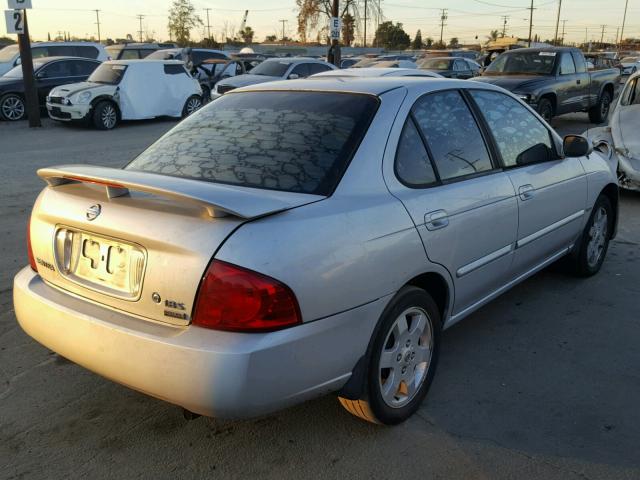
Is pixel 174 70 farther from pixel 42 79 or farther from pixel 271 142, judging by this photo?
pixel 271 142

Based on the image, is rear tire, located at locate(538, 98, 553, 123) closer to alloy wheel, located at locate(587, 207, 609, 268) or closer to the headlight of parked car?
alloy wheel, located at locate(587, 207, 609, 268)

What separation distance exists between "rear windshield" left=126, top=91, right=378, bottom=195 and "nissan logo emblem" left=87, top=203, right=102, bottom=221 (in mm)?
466

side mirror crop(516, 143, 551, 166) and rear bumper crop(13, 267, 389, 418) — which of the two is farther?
side mirror crop(516, 143, 551, 166)

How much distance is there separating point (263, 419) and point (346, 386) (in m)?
0.61

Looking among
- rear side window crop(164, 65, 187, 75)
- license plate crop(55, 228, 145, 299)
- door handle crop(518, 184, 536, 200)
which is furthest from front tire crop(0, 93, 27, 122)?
door handle crop(518, 184, 536, 200)

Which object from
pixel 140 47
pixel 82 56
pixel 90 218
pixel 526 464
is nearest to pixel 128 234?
pixel 90 218

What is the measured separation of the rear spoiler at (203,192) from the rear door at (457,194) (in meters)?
0.61

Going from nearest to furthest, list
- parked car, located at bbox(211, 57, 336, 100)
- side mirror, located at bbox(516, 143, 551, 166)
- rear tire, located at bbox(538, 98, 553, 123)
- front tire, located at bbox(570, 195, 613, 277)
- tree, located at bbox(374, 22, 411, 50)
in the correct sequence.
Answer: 1. side mirror, located at bbox(516, 143, 551, 166)
2. front tire, located at bbox(570, 195, 613, 277)
3. rear tire, located at bbox(538, 98, 553, 123)
4. parked car, located at bbox(211, 57, 336, 100)
5. tree, located at bbox(374, 22, 411, 50)

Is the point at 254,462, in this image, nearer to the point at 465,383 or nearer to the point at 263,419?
the point at 263,419

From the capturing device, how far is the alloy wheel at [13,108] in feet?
50.2

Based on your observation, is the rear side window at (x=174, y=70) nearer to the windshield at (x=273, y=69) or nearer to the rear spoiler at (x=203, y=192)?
the windshield at (x=273, y=69)

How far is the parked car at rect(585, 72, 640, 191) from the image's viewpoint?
24.6 feet

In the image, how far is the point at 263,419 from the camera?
120 inches

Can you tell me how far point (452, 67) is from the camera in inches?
826
